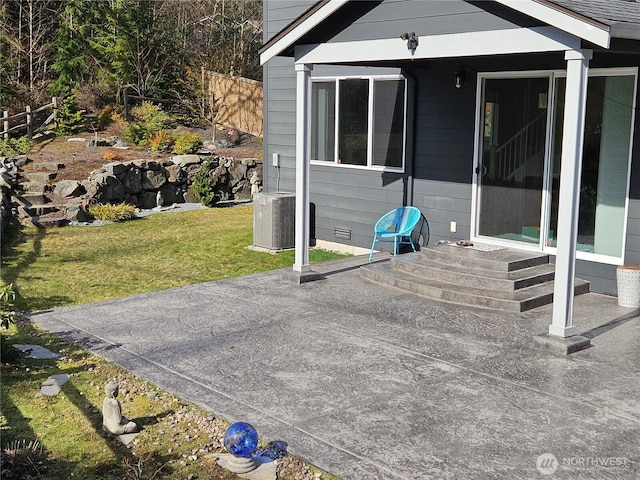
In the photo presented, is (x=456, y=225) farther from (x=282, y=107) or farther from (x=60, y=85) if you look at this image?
(x=60, y=85)

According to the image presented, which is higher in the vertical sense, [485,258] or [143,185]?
[143,185]

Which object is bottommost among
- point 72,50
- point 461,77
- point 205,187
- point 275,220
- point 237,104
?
point 275,220

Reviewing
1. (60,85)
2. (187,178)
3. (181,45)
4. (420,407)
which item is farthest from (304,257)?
(181,45)

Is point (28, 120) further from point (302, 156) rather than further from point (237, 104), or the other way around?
point (302, 156)

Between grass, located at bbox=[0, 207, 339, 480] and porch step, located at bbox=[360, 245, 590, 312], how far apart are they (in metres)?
1.88

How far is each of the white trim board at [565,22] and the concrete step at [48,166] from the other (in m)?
10.7

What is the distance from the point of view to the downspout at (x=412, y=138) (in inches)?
358

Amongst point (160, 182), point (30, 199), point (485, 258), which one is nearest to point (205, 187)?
point (160, 182)

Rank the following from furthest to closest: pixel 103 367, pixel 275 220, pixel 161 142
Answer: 1. pixel 161 142
2. pixel 275 220
3. pixel 103 367

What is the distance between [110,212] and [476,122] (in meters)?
6.90

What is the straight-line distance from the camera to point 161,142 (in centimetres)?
1595

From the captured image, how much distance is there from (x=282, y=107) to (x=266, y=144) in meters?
0.67

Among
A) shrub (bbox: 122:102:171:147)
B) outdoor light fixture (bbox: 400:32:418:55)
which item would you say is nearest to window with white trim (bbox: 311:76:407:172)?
outdoor light fixture (bbox: 400:32:418:55)

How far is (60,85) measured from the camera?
19859 millimetres
